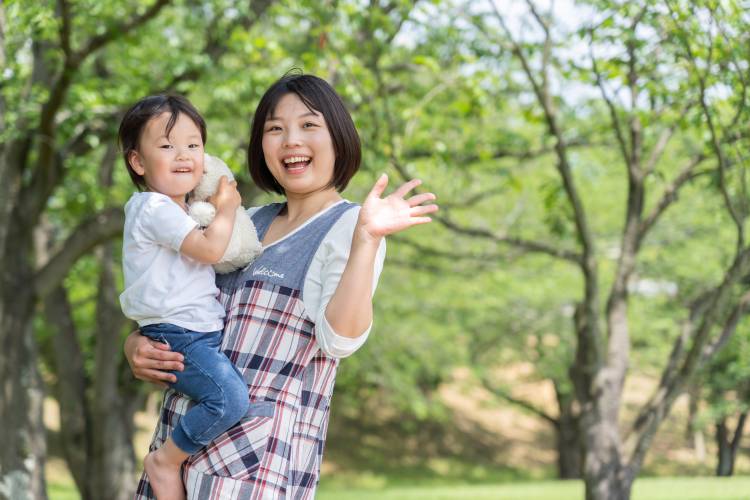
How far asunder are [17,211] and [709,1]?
20.7 feet

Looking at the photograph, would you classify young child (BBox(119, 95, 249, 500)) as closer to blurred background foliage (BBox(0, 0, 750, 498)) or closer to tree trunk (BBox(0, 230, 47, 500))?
blurred background foliage (BBox(0, 0, 750, 498))

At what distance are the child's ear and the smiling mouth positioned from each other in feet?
1.33

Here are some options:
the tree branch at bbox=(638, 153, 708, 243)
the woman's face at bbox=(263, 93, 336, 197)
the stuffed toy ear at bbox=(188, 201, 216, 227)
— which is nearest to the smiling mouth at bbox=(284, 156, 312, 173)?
the woman's face at bbox=(263, 93, 336, 197)

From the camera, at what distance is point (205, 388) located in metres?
2.19

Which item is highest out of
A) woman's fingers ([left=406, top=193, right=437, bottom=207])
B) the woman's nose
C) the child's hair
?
the child's hair

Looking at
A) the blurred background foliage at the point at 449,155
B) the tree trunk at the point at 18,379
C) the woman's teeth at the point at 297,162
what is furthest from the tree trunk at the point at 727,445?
the woman's teeth at the point at 297,162

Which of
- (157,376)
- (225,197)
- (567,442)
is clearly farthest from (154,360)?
(567,442)

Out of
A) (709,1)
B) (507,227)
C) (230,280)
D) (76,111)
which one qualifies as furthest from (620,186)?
(230,280)

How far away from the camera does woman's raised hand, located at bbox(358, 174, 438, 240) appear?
2.04 meters

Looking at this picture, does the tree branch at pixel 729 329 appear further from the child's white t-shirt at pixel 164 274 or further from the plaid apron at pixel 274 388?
the child's white t-shirt at pixel 164 274

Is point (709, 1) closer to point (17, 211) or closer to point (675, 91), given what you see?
point (675, 91)

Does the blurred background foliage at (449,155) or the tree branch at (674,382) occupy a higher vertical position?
the blurred background foliage at (449,155)

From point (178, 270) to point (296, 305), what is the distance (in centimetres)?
34

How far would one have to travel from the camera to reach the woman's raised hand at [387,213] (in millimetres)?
2043
